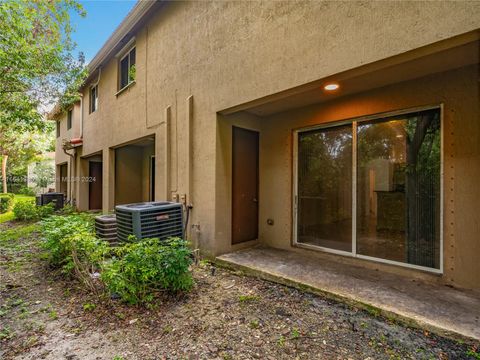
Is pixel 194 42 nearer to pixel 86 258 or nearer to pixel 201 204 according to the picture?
pixel 201 204

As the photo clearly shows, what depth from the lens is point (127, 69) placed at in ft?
24.3

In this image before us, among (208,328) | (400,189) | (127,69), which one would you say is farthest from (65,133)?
(400,189)

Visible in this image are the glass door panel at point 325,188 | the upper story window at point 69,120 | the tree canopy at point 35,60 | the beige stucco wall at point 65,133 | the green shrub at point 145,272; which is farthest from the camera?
the upper story window at point 69,120

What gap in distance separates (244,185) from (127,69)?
5527 millimetres

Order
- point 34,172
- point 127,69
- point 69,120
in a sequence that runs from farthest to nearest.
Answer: point 34,172
point 69,120
point 127,69

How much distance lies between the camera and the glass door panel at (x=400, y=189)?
3240 mm

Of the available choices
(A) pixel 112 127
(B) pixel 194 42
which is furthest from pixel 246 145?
(A) pixel 112 127

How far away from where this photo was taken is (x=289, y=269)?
3625mm

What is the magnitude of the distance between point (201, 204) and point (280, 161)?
1696 mm

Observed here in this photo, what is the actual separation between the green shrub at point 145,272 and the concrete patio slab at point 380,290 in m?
1.20

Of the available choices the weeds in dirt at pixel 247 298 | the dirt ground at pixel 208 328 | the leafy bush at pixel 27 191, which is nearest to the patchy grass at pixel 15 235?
the dirt ground at pixel 208 328

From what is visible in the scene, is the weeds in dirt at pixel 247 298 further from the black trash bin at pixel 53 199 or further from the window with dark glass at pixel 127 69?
the black trash bin at pixel 53 199

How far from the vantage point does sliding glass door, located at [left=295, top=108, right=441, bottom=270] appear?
327cm

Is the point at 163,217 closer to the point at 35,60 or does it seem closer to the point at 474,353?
the point at 474,353
